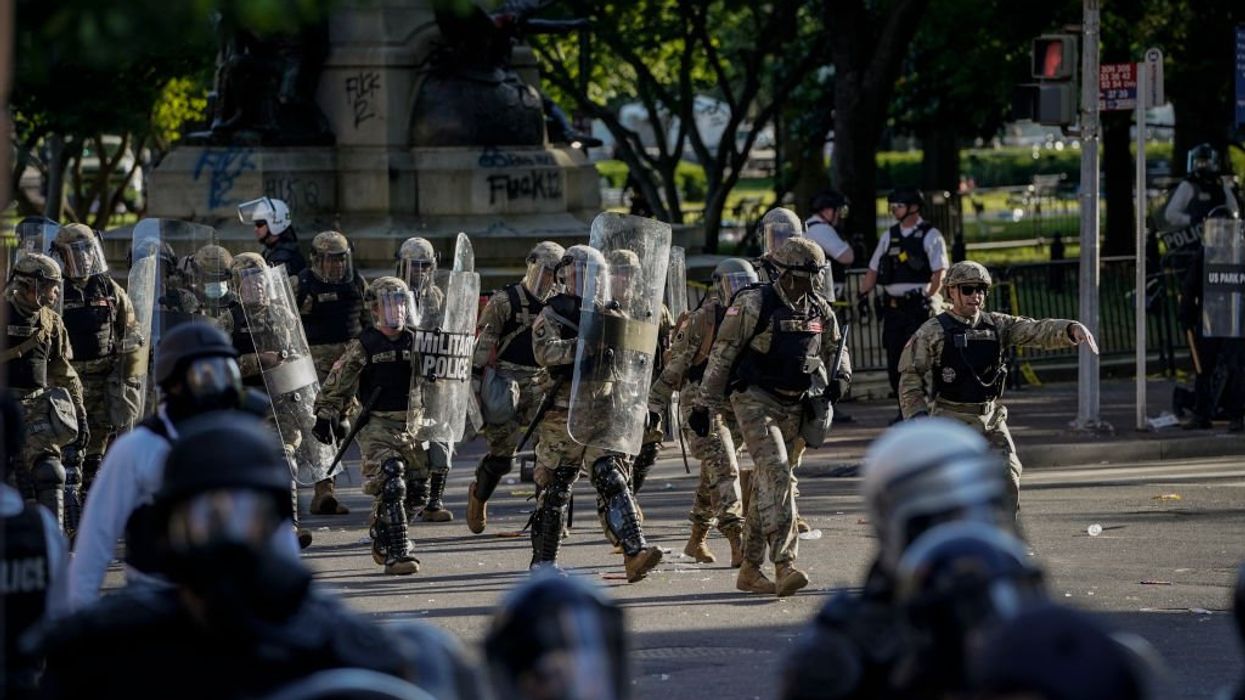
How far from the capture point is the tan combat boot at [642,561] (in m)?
11.4

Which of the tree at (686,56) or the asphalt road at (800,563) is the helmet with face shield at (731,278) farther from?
the tree at (686,56)

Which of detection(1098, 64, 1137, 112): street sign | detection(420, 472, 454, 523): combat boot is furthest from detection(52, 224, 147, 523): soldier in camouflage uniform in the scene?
detection(1098, 64, 1137, 112): street sign

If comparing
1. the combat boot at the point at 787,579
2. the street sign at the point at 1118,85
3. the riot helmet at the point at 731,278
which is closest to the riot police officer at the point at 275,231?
the riot helmet at the point at 731,278

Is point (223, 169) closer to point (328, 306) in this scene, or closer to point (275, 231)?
point (275, 231)

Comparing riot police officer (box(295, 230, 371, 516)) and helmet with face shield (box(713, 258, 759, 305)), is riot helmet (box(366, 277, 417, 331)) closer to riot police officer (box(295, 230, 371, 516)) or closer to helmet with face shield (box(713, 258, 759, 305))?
helmet with face shield (box(713, 258, 759, 305))

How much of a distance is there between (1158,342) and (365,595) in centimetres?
1299

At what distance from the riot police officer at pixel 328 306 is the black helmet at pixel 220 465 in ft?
32.9

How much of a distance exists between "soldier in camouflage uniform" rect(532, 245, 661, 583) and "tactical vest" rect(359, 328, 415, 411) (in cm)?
78

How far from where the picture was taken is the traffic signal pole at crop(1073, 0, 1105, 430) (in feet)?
57.5

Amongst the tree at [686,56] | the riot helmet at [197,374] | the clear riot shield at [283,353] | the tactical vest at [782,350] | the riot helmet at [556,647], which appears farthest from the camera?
the tree at [686,56]

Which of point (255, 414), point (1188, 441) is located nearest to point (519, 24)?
point (1188, 441)

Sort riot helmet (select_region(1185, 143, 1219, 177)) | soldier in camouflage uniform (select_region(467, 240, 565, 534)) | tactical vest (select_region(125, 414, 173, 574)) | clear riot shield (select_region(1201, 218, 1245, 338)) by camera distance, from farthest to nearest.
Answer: riot helmet (select_region(1185, 143, 1219, 177)) < clear riot shield (select_region(1201, 218, 1245, 338)) < soldier in camouflage uniform (select_region(467, 240, 565, 534)) < tactical vest (select_region(125, 414, 173, 574))

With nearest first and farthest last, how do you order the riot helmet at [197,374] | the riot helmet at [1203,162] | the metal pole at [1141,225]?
the riot helmet at [197,374], the metal pole at [1141,225], the riot helmet at [1203,162]

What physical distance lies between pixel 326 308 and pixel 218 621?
10427 millimetres
